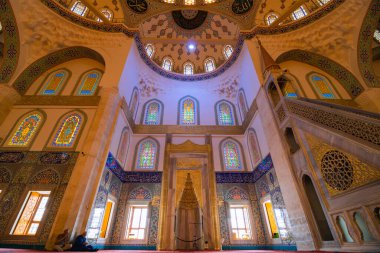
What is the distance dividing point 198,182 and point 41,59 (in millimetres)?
8295

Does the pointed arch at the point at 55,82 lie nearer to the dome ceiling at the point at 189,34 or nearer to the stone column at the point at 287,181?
the dome ceiling at the point at 189,34

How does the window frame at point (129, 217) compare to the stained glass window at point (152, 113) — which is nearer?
the window frame at point (129, 217)

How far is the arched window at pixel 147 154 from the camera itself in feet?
24.5

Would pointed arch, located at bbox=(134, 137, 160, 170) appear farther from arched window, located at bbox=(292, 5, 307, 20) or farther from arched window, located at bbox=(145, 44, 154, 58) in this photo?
arched window, located at bbox=(292, 5, 307, 20)

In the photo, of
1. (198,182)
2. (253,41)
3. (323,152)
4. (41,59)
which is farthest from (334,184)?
(41,59)

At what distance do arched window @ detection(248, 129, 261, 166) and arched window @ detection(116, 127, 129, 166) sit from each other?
534cm

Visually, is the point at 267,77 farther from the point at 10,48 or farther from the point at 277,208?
the point at 10,48

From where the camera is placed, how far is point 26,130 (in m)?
5.82

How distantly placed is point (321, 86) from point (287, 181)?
5.22 m

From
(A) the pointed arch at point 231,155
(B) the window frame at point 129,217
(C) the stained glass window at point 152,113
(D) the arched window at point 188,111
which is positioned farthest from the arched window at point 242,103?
(B) the window frame at point 129,217

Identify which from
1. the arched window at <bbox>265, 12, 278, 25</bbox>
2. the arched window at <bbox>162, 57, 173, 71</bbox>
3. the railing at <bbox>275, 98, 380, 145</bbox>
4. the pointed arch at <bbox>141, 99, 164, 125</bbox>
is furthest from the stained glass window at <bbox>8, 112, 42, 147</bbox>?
the arched window at <bbox>265, 12, 278, 25</bbox>

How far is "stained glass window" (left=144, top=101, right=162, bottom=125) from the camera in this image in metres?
8.77

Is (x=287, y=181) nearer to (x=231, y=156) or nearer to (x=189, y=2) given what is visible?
(x=231, y=156)

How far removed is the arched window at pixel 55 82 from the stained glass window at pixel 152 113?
12.0 ft
